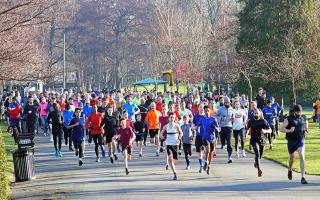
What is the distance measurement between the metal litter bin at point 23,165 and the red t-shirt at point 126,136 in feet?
8.88

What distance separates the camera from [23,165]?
19672 millimetres

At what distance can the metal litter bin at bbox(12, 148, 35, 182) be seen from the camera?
1961 centimetres

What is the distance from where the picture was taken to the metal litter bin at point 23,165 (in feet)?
64.3

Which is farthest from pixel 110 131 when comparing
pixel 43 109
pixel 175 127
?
pixel 43 109

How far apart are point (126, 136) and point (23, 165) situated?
120 inches

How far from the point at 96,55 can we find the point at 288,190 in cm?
5973

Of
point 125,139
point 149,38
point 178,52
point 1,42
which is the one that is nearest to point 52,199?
point 125,139

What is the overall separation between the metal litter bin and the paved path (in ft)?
1.24

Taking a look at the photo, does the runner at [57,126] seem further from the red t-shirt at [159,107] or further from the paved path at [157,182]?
the red t-shirt at [159,107]

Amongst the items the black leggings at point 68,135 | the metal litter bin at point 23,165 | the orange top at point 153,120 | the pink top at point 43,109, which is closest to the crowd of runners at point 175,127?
the orange top at point 153,120

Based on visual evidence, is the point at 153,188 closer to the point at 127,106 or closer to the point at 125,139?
the point at 125,139

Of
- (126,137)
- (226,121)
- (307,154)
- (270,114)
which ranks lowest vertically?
(307,154)

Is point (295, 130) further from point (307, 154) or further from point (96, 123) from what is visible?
point (96, 123)

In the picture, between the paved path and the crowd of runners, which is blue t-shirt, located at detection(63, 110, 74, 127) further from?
the paved path
